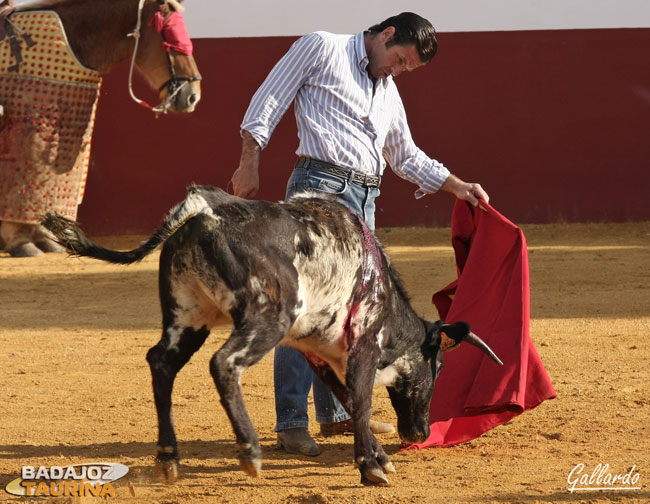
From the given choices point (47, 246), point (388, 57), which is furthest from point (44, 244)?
point (388, 57)

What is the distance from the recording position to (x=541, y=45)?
9891mm

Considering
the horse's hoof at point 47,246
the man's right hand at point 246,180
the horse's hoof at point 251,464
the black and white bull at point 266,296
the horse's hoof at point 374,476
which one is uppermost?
the man's right hand at point 246,180

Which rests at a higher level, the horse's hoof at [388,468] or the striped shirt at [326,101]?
the striped shirt at [326,101]

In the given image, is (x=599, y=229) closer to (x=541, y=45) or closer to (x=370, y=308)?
Answer: (x=541, y=45)

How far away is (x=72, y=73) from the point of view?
8062mm

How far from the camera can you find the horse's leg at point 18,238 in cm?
868

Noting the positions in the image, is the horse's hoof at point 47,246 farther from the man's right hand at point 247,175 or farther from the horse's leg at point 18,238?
the man's right hand at point 247,175

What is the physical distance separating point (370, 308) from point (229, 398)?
26.5 inches

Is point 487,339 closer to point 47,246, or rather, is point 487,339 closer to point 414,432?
point 414,432

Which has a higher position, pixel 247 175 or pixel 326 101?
pixel 326 101

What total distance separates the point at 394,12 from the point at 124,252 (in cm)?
764

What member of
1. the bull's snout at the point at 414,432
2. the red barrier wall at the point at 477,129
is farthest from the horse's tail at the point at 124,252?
the red barrier wall at the point at 477,129

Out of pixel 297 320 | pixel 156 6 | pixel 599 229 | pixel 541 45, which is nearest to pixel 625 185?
pixel 599 229

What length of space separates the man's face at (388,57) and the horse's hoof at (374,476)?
54.6 inches
